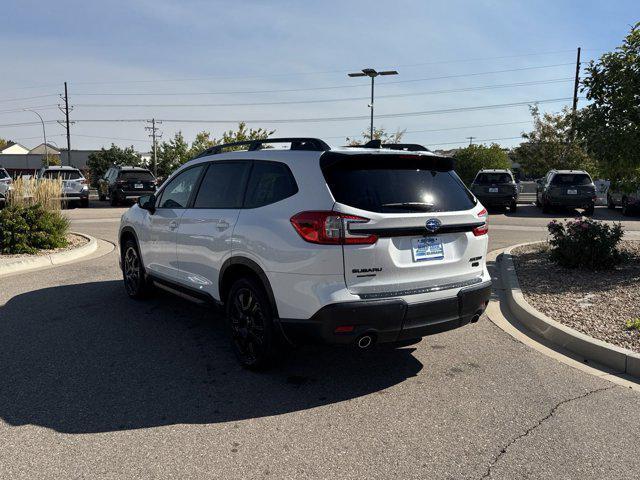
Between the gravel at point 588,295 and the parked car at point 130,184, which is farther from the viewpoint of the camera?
the parked car at point 130,184

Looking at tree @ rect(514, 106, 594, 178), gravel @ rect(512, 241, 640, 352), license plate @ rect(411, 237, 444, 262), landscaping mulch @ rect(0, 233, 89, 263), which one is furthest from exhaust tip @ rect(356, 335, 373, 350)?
tree @ rect(514, 106, 594, 178)

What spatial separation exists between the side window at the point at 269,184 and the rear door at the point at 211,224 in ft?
0.41

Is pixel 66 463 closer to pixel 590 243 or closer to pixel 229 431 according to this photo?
pixel 229 431

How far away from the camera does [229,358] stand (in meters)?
4.63

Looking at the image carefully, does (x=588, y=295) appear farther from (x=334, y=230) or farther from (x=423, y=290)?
(x=334, y=230)

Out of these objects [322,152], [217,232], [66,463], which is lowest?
[66,463]

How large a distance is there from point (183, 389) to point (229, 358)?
2.32ft

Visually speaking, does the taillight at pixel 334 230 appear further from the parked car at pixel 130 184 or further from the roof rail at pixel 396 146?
the parked car at pixel 130 184

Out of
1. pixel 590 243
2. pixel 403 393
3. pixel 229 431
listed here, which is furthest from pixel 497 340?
pixel 590 243

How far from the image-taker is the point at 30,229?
9.76 meters

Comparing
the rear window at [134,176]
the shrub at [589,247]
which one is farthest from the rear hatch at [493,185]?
the rear window at [134,176]

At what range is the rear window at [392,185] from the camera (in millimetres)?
3744

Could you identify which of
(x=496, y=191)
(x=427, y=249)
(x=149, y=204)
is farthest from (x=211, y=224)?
(x=496, y=191)

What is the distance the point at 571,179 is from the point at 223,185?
17887 mm
